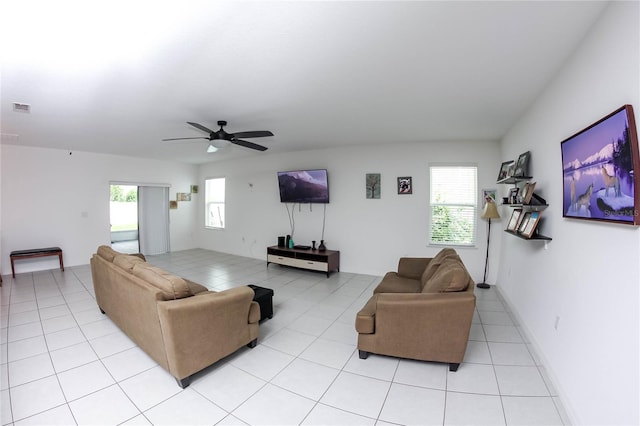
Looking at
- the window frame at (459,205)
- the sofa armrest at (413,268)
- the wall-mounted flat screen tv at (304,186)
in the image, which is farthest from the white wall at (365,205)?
the sofa armrest at (413,268)

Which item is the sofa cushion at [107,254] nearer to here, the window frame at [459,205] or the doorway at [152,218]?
the doorway at [152,218]

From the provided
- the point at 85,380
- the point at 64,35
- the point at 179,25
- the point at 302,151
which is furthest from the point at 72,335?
the point at 302,151

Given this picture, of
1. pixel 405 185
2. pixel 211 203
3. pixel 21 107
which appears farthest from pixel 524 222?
pixel 211 203

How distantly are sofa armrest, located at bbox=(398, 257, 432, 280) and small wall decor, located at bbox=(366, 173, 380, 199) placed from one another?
5.54ft

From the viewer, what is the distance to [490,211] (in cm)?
416

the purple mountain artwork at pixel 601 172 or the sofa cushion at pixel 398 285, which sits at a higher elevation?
the purple mountain artwork at pixel 601 172

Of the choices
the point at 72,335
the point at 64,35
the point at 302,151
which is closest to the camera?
the point at 64,35

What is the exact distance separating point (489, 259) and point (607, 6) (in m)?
3.75

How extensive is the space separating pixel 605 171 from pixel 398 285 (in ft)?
6.90

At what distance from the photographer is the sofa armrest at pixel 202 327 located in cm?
194

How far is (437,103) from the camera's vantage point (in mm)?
2951

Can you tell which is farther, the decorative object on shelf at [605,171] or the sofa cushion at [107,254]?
the sofa cushion at [107,254]

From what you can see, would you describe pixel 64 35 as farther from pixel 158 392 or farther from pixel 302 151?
pixel 302 151

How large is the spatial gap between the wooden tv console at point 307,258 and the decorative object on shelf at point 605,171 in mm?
3619
